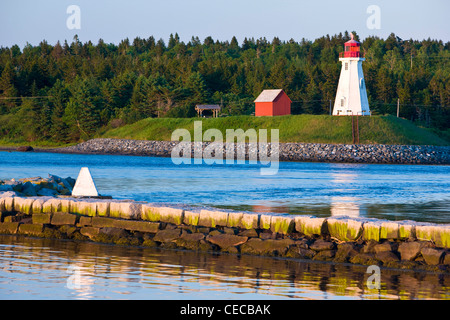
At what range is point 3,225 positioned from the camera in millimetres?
18062

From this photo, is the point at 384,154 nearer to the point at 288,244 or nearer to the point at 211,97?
the point at 211,97

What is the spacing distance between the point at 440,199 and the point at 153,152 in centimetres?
6554

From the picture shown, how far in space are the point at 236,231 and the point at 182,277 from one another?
3494 millimetres

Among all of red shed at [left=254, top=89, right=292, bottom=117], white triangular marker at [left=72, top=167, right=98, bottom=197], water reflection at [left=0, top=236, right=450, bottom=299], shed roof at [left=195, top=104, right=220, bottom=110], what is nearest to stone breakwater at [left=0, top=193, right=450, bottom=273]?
water reflection at [left=0, top=236, right=450, bottom=299]

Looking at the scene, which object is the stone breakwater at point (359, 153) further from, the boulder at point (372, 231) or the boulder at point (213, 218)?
the boulder at point (372, 231)

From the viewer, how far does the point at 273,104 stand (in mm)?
93750

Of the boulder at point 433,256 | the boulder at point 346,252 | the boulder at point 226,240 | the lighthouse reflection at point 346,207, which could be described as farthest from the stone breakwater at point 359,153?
the boulder at point 433,256

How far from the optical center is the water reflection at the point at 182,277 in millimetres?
11172

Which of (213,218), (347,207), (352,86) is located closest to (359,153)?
(352,86)

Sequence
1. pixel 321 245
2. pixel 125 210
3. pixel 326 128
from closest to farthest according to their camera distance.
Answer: pixel 321 245
pixel 125 210
pixel 326 128

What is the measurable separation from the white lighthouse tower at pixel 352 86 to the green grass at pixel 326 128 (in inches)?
49.0

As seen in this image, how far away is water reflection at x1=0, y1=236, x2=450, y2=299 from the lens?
440 inches

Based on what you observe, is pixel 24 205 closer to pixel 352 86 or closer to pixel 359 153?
pixel 359 153

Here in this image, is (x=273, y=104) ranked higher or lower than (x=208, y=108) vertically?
higher
